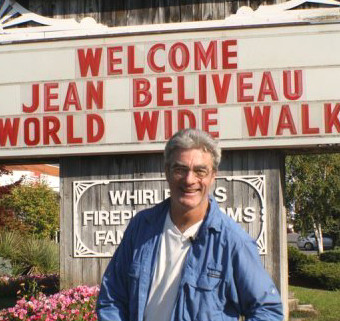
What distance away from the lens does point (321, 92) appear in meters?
7.82

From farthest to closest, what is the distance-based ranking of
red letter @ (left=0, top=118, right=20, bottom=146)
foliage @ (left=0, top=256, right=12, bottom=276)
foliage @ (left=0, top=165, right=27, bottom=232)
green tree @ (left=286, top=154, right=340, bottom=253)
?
green tree @ (left=286, top=154, right=340, bottom=253), foliage @ (left=0, top=256, right=12, bottom=276), foliage @ (left=0, top=165, right=27, bottom=232), red letter @ (left=0, top=118, right=20, bottom=146)

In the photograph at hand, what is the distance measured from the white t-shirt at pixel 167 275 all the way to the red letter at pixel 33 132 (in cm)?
531

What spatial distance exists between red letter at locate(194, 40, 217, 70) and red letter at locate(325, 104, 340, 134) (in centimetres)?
129

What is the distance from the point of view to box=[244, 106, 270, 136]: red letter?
787cm

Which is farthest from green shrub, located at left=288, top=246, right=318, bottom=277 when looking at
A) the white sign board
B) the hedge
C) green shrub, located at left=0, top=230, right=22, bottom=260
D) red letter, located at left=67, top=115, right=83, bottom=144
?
red letter, located at left=67, top=115, right=83, bottom=144

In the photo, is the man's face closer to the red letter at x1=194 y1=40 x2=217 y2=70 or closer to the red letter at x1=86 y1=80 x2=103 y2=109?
the red letter at x1=194 y1=40 x2=217 y2=70

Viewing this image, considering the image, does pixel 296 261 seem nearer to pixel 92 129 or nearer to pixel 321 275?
pixel 321 275

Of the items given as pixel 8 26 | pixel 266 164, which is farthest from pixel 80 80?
pixel 266 164

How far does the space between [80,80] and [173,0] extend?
4.66ft

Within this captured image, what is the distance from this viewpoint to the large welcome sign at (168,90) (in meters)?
7.84

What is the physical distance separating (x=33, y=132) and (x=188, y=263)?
5.50 metres

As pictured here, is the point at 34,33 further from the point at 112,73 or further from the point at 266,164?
the point at 266,164

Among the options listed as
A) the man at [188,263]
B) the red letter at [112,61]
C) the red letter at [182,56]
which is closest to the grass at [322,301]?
the red letter at [182,56]

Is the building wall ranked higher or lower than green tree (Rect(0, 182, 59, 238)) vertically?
higher
